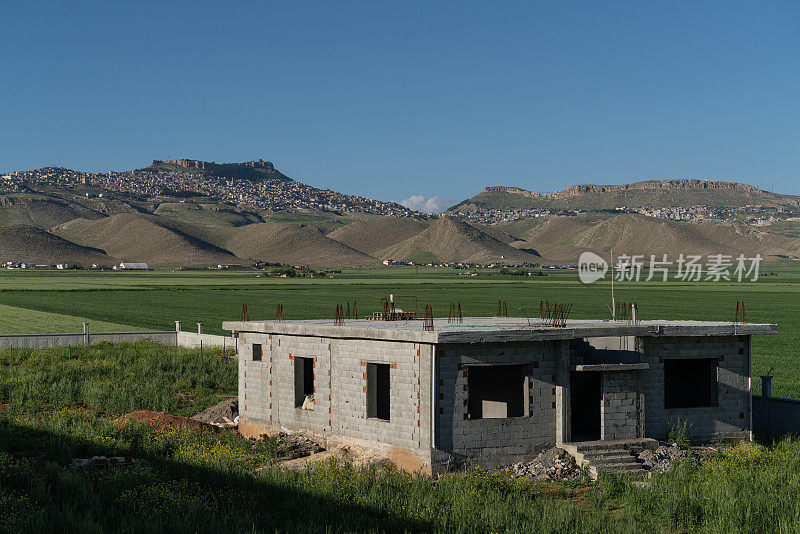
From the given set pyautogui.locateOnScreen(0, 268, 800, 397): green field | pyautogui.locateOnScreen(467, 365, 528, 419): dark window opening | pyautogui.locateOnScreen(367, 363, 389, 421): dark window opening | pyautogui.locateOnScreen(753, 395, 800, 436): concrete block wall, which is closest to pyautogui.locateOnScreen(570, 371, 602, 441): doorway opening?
pyautogui.locateOnScreen(467, 365, 528, 419): dark window opening

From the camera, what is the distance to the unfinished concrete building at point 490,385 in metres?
20.4

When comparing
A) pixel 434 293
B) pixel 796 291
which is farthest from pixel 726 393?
pixel 796 291

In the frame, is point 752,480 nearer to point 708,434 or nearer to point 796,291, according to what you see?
point 708,434

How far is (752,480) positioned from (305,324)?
11916mm

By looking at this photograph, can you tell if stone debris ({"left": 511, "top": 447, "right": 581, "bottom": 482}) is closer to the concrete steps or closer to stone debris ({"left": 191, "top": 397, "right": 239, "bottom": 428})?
the concrete steps

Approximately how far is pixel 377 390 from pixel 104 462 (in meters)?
7.37

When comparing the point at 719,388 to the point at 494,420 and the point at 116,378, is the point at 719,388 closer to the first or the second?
the point at 494,420

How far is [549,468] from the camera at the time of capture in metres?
20.4

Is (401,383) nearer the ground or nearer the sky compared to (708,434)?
nearer the sky

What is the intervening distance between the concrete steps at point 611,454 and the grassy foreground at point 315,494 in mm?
987

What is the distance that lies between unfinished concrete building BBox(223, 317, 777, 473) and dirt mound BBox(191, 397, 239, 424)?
1861 millimetres

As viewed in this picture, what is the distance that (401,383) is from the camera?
68.4 feet

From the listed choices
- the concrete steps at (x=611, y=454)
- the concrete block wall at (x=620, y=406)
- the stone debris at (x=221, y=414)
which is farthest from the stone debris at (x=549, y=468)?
the stone debris at (x=221, y=414)

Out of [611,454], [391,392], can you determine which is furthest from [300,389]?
[611,454]
